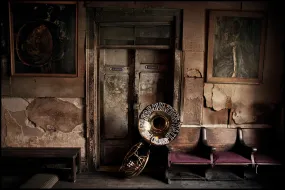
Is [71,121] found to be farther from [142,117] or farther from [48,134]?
[142,117]

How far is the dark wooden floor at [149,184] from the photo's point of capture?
3.95 m

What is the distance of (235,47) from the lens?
445 centimetres

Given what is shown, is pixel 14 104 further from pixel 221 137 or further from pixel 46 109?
pixel 221 137

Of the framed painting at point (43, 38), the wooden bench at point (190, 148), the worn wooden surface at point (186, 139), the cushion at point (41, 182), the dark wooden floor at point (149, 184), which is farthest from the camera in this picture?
the worn wooden surface at point (186, 139)

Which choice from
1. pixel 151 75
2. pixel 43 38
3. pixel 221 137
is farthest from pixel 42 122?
pixel 221 137

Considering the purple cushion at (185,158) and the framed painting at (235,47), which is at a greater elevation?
the framed painting at (235,47)

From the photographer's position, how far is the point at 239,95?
4543mm

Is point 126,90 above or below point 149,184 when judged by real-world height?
above

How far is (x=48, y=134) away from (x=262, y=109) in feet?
13.9

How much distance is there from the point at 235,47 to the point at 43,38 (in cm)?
366

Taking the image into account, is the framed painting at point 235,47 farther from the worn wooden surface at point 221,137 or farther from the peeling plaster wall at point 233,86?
the worn wooden surface at point 221,137

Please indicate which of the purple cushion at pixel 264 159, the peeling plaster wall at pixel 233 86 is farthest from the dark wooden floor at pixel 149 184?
the peeling plaster wall at pixel 233 86

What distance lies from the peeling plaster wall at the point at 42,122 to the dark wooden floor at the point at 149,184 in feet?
2.61

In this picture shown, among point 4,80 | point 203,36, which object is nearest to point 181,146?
point 203,36
